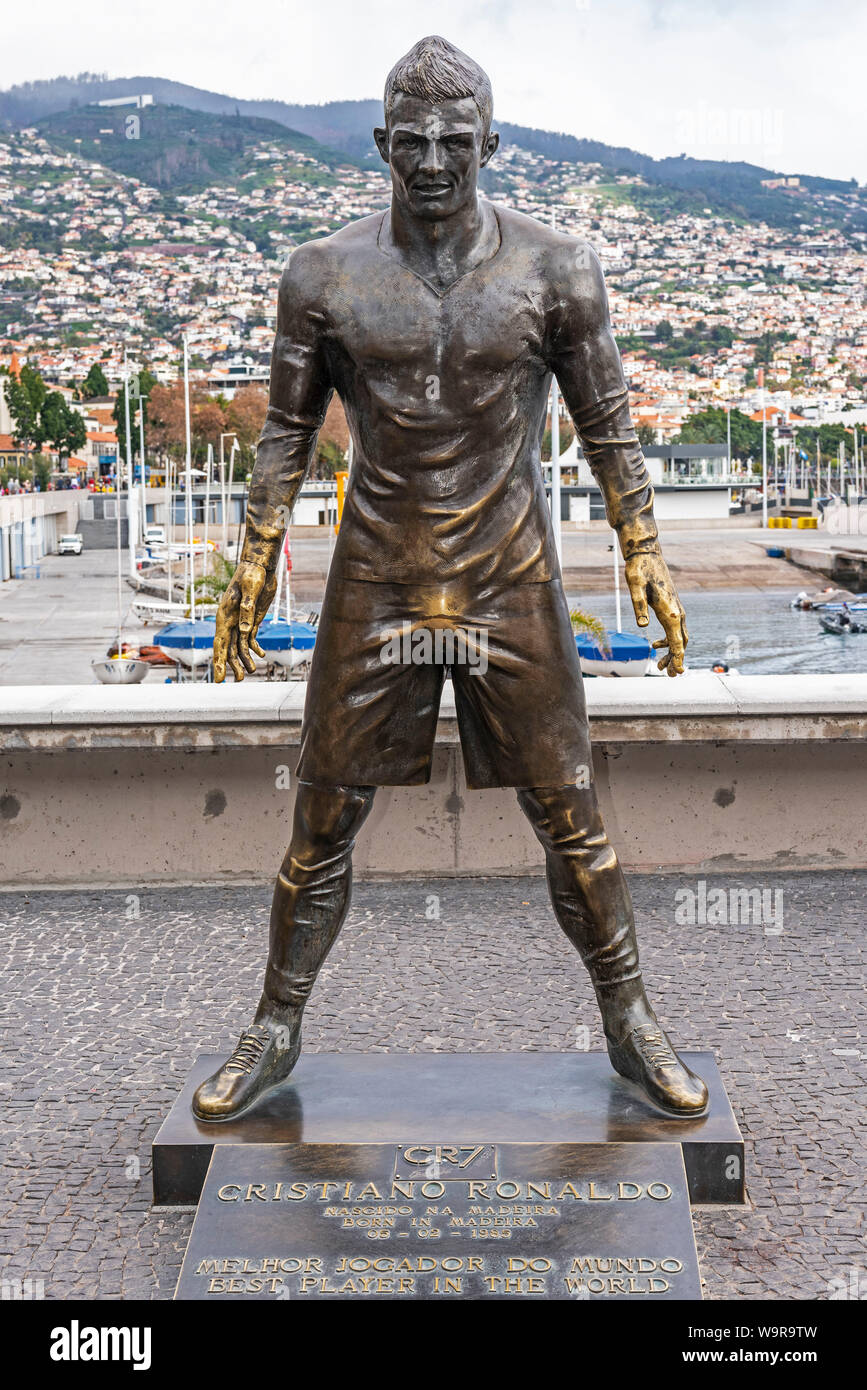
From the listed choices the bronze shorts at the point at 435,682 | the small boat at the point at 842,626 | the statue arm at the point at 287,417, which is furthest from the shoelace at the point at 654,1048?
the small boat at the point at 842,626

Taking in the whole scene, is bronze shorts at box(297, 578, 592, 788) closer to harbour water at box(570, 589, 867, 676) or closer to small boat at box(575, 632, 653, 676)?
small boat at box(575, 632, 653, 676)

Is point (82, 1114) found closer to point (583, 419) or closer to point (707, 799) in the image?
point (583, 419)

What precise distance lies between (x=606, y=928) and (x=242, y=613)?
4.42 ft

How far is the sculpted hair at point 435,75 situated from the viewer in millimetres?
3709

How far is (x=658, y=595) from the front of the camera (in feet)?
13.5

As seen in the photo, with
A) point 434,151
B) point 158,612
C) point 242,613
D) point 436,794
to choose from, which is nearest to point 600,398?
point 434,151

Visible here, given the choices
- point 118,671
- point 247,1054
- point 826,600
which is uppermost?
point 247,1054

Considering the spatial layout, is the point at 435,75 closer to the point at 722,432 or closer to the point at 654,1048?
the point at 654,1048

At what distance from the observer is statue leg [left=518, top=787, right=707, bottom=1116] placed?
13.7ft

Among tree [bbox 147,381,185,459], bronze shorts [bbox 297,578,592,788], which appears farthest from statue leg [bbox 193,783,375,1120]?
tree [bbox 147,381,185,459]

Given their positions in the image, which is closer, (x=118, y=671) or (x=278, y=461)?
(x=278, y=461)

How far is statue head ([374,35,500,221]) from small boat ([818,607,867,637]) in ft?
143

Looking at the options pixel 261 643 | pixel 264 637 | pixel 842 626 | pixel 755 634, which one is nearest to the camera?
pixel 264 637
